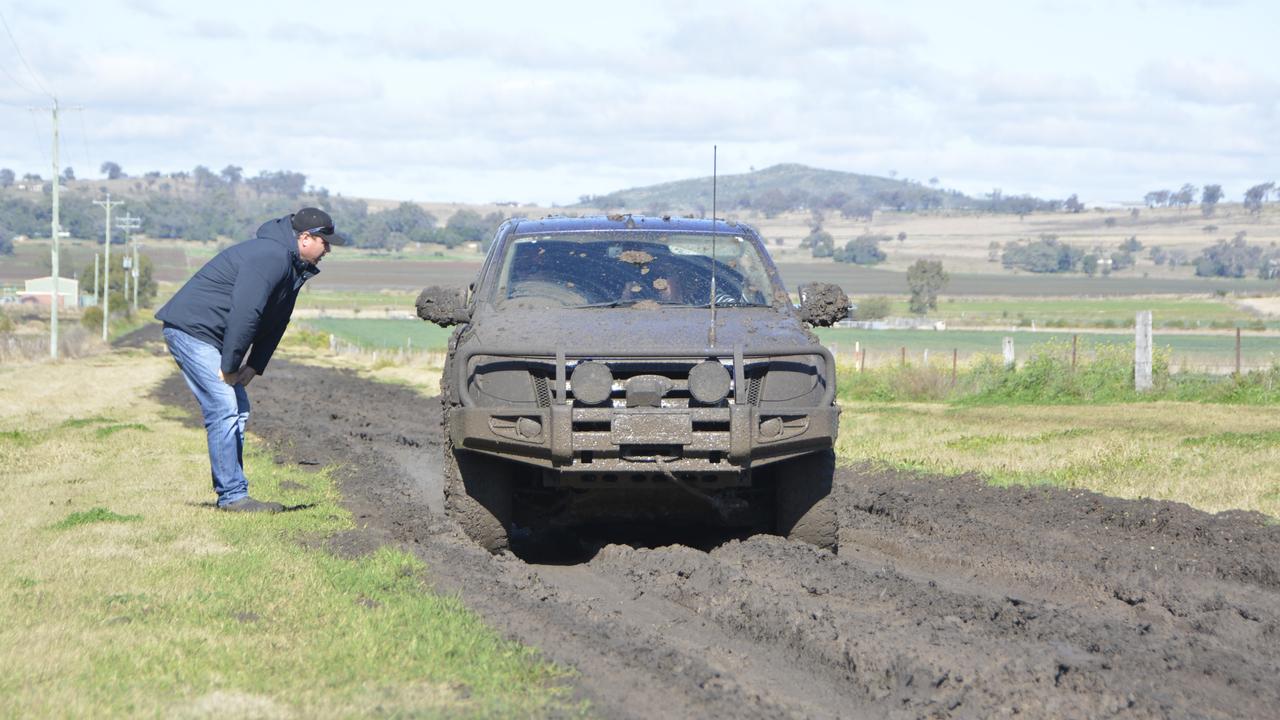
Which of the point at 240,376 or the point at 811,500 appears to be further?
the point at 240,376

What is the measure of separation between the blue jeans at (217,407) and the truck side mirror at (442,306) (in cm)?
162

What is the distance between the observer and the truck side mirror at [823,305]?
9.03 metres

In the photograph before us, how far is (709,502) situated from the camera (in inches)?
337

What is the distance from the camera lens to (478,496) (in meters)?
8.42

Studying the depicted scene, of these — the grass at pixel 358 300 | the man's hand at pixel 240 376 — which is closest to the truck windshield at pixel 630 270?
the man's hand at pixel 240 376

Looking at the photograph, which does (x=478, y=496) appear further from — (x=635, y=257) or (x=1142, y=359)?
(x=1142, y=359)

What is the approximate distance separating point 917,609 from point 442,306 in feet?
11.9

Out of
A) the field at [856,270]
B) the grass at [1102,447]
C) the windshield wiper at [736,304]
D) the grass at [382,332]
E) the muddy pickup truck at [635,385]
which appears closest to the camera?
the muddy pickup truck at [635,385]

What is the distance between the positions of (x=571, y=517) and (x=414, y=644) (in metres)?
3.08

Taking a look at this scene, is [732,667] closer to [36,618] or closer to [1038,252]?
[36,618]

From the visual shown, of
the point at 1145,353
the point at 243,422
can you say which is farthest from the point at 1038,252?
the point at 243,422

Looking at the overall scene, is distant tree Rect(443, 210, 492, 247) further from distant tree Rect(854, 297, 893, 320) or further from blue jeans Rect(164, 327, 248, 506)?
blue jeans Rect(164, 327, 248, 506)

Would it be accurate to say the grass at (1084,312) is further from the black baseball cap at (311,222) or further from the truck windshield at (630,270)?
the black baseball cap at (311,222)

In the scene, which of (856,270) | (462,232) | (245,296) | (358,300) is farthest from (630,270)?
(462,232)
